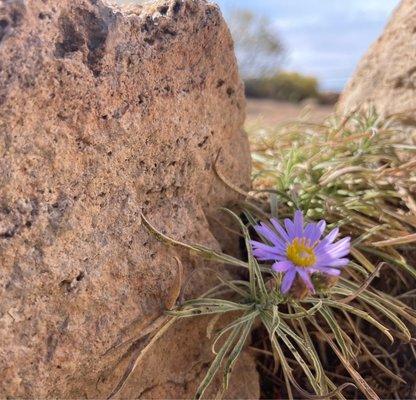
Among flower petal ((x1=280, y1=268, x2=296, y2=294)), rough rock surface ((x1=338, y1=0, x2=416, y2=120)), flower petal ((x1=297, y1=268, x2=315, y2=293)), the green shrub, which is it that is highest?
rough rock surface ((x1=338, y1=0, x2=416, y2=120))

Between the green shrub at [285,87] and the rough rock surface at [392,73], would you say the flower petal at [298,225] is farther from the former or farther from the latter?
the green shrub at [285,87]

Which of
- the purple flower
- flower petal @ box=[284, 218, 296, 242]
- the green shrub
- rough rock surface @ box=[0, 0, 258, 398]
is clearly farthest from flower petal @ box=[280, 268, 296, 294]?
the green shrub

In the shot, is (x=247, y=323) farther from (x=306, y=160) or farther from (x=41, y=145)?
(x=306, y=160)

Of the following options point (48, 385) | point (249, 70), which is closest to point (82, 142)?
point (48, 385)

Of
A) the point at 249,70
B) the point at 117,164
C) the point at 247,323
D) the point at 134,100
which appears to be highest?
the point at 134,100

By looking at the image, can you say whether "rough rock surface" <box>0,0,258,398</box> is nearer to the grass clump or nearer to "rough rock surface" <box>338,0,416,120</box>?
the grass clump
